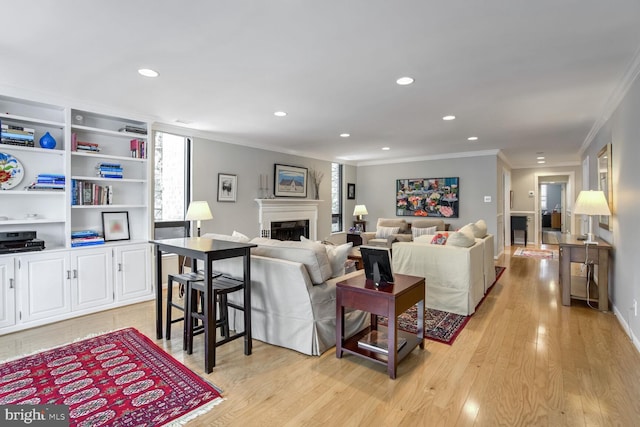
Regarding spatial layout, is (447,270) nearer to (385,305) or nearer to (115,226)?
(385,305)

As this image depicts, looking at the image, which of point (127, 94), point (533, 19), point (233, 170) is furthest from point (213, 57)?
point (233, 170)

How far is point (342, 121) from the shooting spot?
14.8ft

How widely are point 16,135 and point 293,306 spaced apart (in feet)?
10.8

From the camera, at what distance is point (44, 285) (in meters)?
3.42

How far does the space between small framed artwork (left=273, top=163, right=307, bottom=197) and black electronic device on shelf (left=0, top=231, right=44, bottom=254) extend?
3.75 meters

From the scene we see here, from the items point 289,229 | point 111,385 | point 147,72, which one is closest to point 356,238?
point 289,229

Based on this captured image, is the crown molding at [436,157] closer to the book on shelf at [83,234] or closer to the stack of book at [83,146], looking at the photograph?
the stack of book at [83,146]

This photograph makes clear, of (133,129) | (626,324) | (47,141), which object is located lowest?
(626,324)

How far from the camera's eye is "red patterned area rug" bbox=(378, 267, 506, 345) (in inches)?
120

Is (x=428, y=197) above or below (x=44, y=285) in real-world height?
above

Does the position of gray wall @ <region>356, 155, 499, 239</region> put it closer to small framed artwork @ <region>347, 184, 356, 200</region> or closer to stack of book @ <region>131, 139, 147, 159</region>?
small framed artwork @ <region>347, 184, 356, 200</region>

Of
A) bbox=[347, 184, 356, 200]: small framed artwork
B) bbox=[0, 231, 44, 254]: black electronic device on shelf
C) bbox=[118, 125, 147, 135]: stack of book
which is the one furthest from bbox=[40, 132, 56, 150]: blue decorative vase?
bbox=[347, 184, 356, 200]: small framed artwork

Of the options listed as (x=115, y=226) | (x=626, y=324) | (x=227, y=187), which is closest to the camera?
(x=626, y=324)

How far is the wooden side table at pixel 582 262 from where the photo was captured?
3723mm
